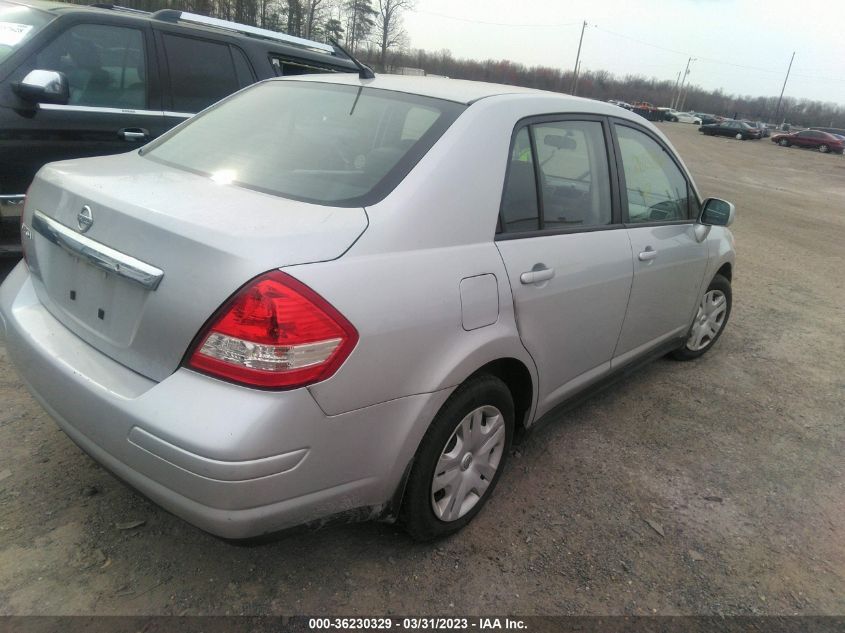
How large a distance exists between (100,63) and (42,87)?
672 millimetres

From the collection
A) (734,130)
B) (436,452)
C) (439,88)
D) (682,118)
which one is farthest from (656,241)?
(682,118)

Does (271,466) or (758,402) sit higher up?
(271,466)

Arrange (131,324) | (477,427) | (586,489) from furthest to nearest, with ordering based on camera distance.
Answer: (586,489), (477,427), (131,324)

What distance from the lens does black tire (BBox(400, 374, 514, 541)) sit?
6.93ft

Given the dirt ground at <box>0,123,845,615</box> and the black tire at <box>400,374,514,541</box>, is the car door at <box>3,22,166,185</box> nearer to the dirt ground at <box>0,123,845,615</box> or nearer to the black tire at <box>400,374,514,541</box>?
the dirt ground at <box>0,123,845,615</box>

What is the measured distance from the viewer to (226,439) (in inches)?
63.1

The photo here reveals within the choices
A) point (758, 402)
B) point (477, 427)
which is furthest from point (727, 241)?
point (477, 427)

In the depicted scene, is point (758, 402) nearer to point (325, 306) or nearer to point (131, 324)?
point (325, 306)

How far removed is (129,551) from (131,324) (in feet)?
2.96

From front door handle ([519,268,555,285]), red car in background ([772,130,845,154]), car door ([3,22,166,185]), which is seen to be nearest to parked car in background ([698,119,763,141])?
red car in background ([772,130,845,154])

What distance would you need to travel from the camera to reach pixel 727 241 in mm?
4344

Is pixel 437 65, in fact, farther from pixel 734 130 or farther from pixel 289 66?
pixel 289 66

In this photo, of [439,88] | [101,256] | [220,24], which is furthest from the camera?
[220,24]

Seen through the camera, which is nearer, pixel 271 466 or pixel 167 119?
pixel 271 466
